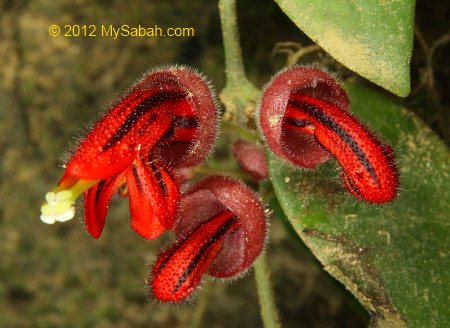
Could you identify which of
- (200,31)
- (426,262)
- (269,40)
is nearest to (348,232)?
(426,262)

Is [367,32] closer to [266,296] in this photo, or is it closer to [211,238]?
[211,238]

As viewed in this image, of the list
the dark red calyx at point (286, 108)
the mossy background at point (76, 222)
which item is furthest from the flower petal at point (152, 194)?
the mossy background at point (76, 222)

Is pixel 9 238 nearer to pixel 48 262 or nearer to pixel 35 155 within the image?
pixel 48 262

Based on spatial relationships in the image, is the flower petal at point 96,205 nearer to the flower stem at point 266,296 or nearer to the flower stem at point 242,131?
the flower stem at point 242,131

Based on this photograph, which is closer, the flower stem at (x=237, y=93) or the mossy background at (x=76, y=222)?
the flower stem at (x=237, y=93)

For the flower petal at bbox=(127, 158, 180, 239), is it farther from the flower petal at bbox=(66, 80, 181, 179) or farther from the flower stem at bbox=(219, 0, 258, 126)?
the flower stem at bbox=(219, 0, 258, 126)

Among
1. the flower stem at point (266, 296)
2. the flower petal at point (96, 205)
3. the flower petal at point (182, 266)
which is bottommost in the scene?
the flower stem at point (266, 296)
